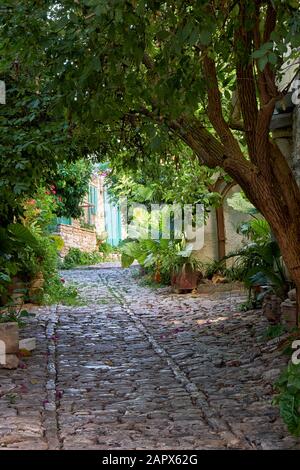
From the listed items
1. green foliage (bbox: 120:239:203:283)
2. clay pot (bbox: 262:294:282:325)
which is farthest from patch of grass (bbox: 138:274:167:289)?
clay pot (bbox: 262:294:282:325)

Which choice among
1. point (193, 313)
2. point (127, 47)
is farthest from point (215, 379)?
point (193, 313)

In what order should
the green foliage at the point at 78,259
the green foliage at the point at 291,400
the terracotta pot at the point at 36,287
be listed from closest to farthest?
1. the green foliage at the point at 291,400
2. the terracotta pot at the point at 36,287
3. the green foliage at the point at 78,259

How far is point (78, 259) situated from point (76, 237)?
1.34 metres

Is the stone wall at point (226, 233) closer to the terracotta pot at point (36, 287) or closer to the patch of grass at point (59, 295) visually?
the patch of grass at point (59, 295)

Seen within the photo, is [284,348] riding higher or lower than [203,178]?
lower

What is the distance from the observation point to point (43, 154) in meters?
7.32

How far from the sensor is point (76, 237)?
2641cm

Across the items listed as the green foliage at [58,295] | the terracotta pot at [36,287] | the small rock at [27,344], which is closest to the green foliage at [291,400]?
the small rock at [27,344]

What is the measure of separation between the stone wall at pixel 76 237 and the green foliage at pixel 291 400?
65.6 feet

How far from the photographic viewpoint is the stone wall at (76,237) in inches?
976

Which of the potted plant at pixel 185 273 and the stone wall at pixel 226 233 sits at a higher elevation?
the stone wall at pixel 226 233

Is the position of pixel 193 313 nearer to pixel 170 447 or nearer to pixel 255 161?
pixel 255 161

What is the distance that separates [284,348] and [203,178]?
743 centimetres

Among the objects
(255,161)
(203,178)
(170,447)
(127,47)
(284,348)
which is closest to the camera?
(170,447)
